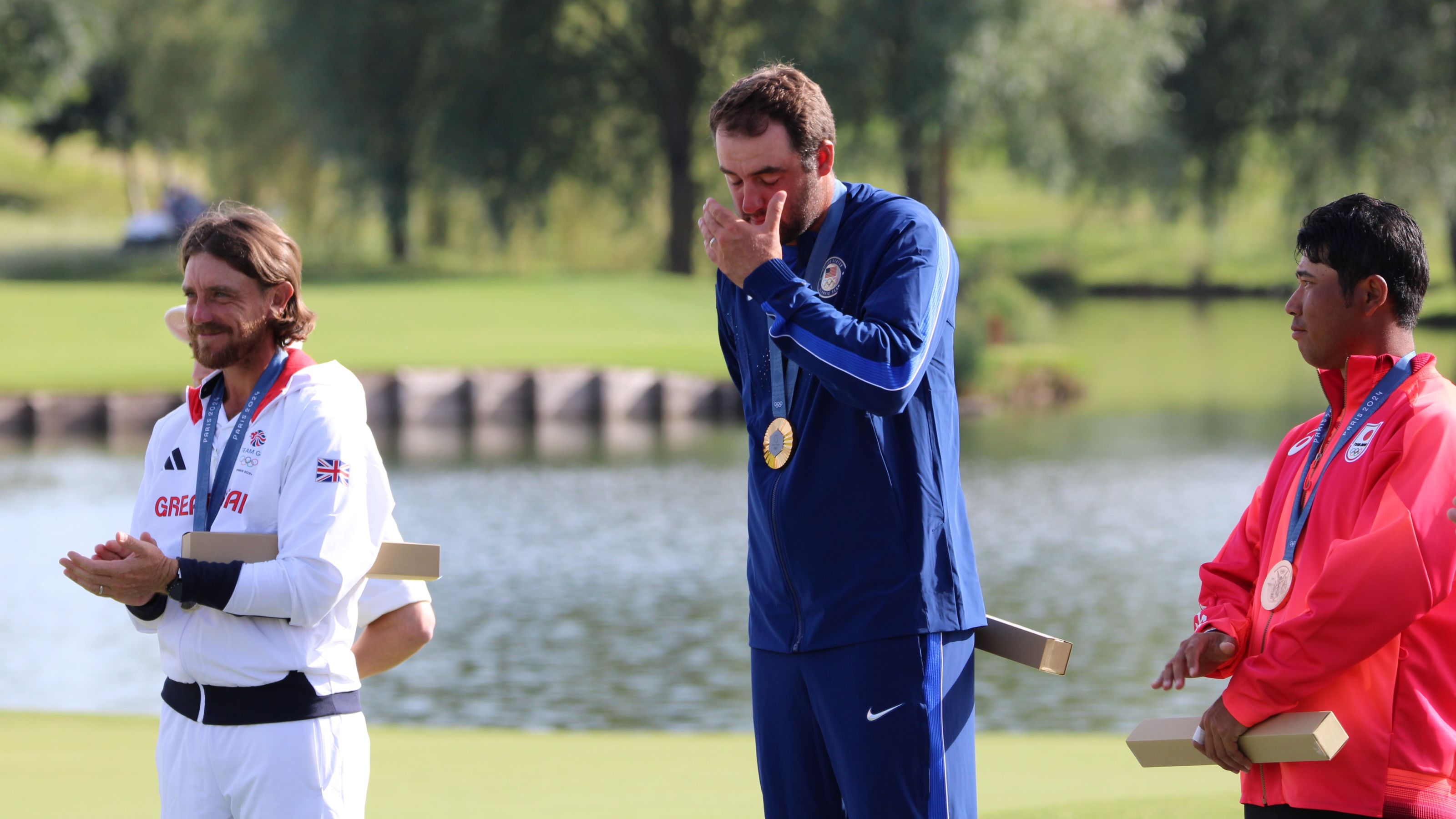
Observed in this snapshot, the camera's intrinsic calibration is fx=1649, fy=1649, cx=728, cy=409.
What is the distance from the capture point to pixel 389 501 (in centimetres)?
296

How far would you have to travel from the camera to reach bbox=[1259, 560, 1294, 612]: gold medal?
2.64 meters

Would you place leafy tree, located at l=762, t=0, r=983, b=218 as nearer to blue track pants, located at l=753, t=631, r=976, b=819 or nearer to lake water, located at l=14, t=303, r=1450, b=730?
lake water, located at l=14, t=303, r=1450, b=730

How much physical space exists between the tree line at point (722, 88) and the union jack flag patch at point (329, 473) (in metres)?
28.9

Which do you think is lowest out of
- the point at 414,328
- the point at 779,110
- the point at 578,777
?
the point at 414,328

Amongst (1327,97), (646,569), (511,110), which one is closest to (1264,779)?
(646,569)

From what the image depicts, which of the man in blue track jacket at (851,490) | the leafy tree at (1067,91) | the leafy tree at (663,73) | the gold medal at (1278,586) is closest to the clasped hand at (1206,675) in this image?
the gold medal at (1278,586)

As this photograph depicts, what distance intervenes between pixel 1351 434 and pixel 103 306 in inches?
1164

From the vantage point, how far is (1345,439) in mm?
2625

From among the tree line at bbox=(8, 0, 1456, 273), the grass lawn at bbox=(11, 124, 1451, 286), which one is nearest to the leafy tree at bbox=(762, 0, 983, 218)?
the tree line at bbox=(8, 0, 1456, 273)

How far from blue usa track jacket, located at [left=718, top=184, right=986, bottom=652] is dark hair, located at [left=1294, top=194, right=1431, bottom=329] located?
612 mm

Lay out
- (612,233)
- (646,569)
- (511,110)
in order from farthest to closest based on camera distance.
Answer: (612,233), (511,110), (646,569)

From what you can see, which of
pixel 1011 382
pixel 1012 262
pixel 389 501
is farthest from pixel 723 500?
pixel 1012 262

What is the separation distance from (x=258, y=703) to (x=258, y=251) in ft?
2.50

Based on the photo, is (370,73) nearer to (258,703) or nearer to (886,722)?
(258,703)
